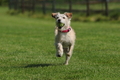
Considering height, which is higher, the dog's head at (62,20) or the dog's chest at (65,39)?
the dog's head at (62,20)

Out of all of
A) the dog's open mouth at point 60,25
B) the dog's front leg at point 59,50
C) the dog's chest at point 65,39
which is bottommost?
the dog's front leg at point 59,50

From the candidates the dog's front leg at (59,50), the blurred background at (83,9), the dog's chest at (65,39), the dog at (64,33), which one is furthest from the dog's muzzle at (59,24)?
the blurred background at (83,9)

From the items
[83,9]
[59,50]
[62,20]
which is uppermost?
[62,20]

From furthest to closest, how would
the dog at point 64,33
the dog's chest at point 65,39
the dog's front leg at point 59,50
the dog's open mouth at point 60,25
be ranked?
the dog's chest at point 65,39
the dog at point 64,33
the dog's open mouth at point 60,25
the dog's front leg at point 59,50

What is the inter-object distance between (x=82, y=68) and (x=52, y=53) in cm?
335

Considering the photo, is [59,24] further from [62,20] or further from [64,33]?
[64,33]

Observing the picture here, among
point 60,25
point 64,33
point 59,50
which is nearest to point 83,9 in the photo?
point 64,33

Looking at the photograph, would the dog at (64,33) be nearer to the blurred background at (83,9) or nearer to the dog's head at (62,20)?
the dog's head at (62,20)

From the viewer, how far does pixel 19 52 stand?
1166cm

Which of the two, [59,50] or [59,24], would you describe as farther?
[59,24]

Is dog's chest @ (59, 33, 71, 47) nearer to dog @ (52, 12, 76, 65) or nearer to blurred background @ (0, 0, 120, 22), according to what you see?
dog @ (52, 12, 76, 65)

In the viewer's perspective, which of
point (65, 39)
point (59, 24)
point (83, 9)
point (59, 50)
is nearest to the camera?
point (59, 50)

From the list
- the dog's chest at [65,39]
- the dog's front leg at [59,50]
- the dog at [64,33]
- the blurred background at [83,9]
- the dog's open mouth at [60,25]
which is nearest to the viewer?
the dog's front leg at [59,50]

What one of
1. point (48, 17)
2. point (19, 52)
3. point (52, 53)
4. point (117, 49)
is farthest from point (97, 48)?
point (48, 17)
